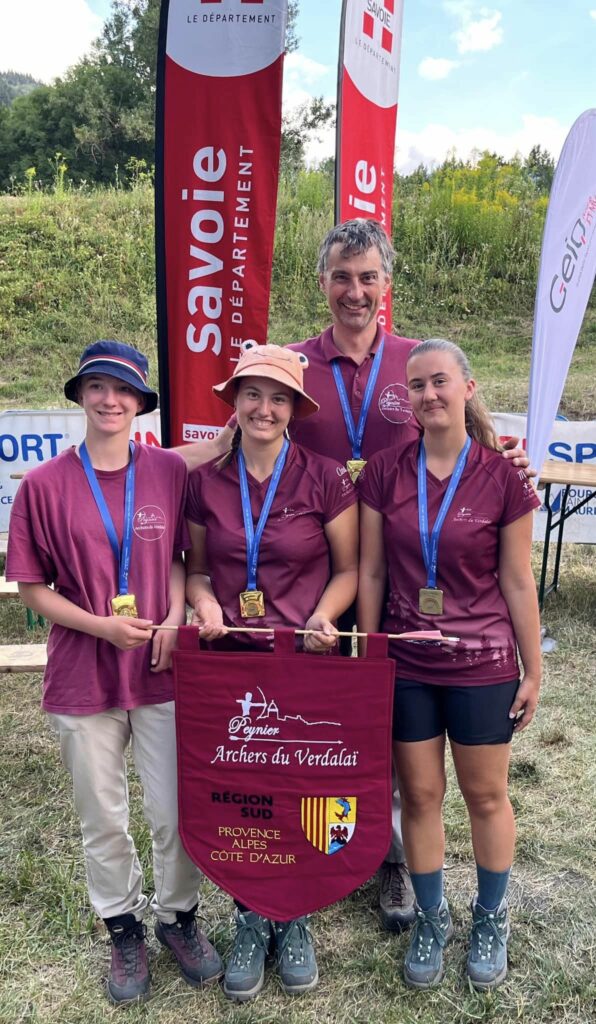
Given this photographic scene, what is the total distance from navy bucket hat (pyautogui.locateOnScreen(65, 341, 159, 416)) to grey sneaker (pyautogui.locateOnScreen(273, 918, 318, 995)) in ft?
5.55

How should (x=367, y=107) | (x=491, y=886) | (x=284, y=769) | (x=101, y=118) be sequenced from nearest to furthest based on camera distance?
(x=284, y=769) < (x=491, y=886) < (x=367, y=107) < (x=101, y=118)

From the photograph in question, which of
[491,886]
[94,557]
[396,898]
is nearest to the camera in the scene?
[94,557]

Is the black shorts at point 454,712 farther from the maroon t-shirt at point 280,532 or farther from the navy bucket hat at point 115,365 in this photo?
the navy bucket hat at point 115,365

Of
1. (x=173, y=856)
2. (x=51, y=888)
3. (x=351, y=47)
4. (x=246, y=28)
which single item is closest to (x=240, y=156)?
(x=246, y=28)

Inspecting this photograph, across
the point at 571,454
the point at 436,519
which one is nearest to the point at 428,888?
the point at 436,519

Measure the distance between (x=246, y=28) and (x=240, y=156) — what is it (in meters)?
0.48

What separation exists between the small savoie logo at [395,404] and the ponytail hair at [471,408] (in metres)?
0.24

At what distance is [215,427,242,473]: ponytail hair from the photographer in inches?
90.8

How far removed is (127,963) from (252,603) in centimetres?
122

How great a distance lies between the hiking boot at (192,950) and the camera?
245cm

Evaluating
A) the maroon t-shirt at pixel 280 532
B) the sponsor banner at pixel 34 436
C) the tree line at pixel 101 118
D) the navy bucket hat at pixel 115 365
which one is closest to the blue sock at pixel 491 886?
the maroon t-shirt at pixel 280 532

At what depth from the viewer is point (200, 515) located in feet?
7.62

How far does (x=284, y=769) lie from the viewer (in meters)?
2.27

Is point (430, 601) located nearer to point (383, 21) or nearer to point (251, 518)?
point (251, 518)
